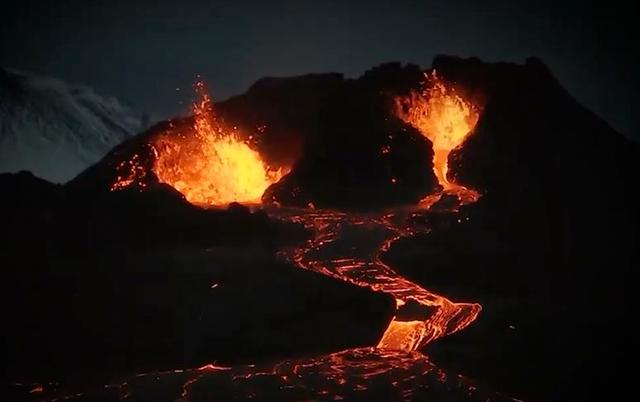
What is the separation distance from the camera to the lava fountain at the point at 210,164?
2939 cm

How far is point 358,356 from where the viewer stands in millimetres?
13258

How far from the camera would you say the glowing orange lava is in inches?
1205

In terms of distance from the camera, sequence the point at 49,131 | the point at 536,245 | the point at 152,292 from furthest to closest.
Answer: the point at 49,131 → the point at 536,245 → the point at 152,292

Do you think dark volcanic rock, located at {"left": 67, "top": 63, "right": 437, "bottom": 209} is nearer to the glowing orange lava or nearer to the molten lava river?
the glowing orange lava

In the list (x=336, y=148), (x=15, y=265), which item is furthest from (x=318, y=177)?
(x=15, y=265)

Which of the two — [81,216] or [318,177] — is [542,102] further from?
[81,216]

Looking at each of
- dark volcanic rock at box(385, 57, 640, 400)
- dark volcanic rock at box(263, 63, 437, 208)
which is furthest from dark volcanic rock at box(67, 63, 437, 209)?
dark volcanic rock at box(385, 57, 640, 400)

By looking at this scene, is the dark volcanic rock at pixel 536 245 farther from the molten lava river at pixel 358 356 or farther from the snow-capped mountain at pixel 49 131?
the snow-capped mountain at pixel 49 131

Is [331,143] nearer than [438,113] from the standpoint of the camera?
Yes

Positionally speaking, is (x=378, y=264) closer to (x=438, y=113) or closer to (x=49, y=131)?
(x=438, y=113)

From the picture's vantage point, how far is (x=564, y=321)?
48.3 ft

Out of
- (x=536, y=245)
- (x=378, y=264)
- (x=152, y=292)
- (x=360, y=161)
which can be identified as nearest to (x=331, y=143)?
(x=360, y=161)

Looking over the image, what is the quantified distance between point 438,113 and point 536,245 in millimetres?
12852

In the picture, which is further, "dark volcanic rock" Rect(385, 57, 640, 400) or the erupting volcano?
the erupting volcano
